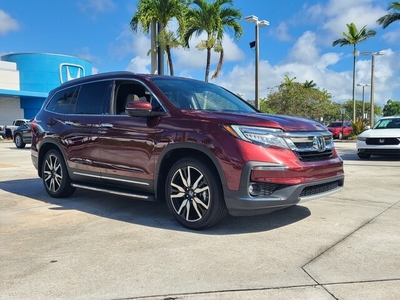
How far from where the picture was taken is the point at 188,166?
4.37 m

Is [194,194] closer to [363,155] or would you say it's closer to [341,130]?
[363,155]

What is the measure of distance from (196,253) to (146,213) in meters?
1.73

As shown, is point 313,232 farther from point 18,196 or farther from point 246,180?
point 18,196

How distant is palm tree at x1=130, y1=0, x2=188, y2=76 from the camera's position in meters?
16.9

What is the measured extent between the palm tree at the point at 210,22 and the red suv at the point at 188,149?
1451 centimetres

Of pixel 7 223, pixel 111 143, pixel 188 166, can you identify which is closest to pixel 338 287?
pixel 188 166

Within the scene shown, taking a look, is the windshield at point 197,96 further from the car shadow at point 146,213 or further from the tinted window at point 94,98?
the car shadow at point 146,213

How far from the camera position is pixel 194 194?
436 cm

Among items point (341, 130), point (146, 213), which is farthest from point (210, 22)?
point (146, 213)

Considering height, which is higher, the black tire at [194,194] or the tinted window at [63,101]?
the tinted window at [63,101]

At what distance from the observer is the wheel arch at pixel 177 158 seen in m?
4.13

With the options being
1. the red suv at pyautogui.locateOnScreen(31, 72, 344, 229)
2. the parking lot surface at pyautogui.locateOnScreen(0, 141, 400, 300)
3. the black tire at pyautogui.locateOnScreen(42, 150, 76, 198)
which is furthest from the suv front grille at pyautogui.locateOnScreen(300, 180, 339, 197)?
the black tire at pyautogui.locateOnScreen(42, 150, 76, 198)

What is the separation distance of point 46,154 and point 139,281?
158 inches

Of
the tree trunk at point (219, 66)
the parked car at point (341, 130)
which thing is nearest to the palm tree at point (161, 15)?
the tree trunk at point (219, 66)
